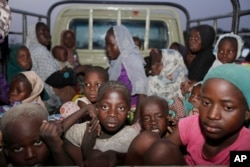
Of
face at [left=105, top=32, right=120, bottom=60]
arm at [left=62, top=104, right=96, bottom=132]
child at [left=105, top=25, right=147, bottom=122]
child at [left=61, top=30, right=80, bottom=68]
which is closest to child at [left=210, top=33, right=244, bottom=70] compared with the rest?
child at [left=105, top=25, right=147, bottom=122]

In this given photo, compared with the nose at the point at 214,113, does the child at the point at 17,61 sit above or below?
above

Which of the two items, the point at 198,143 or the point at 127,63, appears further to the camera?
the point at 127,63

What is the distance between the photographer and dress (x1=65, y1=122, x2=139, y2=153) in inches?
67.1

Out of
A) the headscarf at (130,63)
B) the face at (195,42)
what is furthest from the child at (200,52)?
the headscarf at (130,63)

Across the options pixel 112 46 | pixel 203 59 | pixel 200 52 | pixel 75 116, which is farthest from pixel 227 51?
pixel 75 116

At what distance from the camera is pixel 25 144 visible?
1459 mm

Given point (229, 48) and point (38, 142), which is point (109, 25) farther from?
point (38, 142)

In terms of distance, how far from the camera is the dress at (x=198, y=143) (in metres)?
1.40

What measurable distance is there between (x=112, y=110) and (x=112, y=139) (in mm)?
178

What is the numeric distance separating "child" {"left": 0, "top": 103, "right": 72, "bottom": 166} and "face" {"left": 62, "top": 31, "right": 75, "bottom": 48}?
2.70 meters

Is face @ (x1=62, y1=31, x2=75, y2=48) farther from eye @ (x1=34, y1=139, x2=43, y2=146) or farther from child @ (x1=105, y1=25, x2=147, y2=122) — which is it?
eye @ (x1=34, y1=139, x2=43, y2=146)

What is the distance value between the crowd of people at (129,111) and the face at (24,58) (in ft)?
0.04

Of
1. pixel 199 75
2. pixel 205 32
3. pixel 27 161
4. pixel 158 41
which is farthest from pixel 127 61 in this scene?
Answer: pixel 158 41

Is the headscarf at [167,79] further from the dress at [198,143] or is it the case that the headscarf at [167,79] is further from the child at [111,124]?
the dress at [198,143]
